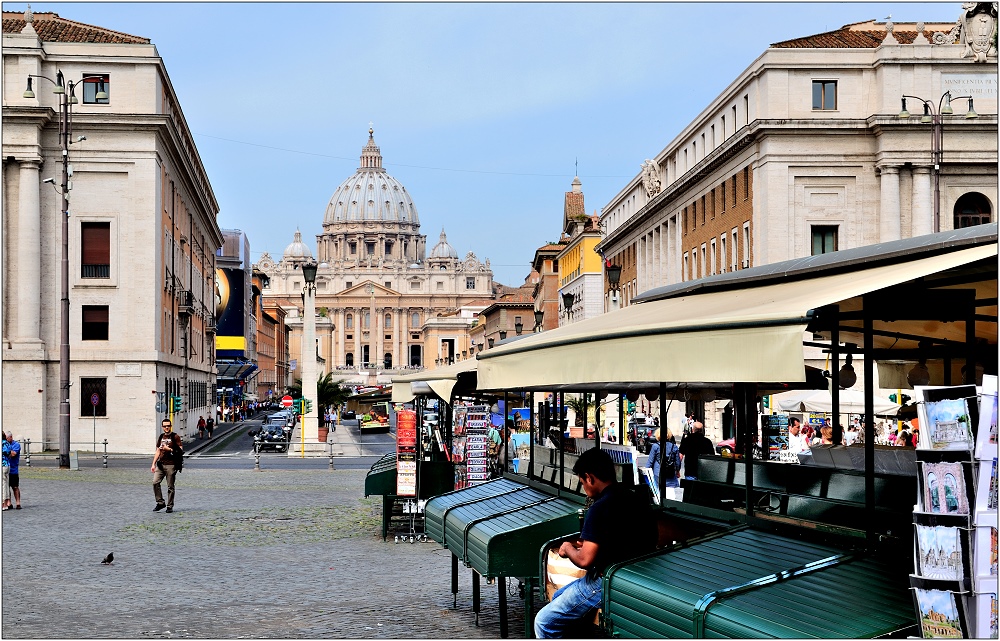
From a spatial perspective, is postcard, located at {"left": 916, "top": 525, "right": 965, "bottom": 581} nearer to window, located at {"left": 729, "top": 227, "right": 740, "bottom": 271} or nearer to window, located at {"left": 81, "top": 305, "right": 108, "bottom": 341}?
window, located at {"left": 729, "top": 227, "right": 740, "bottom": 271}

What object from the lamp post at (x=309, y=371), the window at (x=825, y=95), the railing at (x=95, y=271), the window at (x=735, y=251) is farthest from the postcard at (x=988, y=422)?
the railing at (x=95, y=271)

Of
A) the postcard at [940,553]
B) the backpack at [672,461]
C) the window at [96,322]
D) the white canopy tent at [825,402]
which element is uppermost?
the window at [96,322]

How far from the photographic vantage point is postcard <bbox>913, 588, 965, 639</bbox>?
4980 millimetres

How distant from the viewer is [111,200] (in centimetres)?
4853

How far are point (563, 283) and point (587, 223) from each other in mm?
9313

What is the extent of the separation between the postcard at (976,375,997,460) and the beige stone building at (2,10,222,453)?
44.8 metres

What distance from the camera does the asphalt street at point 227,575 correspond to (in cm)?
1027

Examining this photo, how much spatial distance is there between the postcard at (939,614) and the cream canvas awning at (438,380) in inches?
381

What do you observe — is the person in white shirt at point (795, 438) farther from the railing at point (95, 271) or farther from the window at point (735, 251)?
the railing at point (95, 271)

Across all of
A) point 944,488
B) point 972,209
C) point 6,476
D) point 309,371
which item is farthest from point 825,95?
point 944,488

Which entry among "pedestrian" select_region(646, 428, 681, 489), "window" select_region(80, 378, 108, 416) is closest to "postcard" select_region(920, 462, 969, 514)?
"pedestrian" select_region(646, 428, 681, 489)

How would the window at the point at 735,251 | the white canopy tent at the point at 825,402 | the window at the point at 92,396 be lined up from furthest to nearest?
the window at the point at 735,251 → the window at the point at 92,396 → the white canopy tent at the point at 825,402

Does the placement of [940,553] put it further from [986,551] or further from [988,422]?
[988,422]

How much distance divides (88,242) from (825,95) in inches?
1122
